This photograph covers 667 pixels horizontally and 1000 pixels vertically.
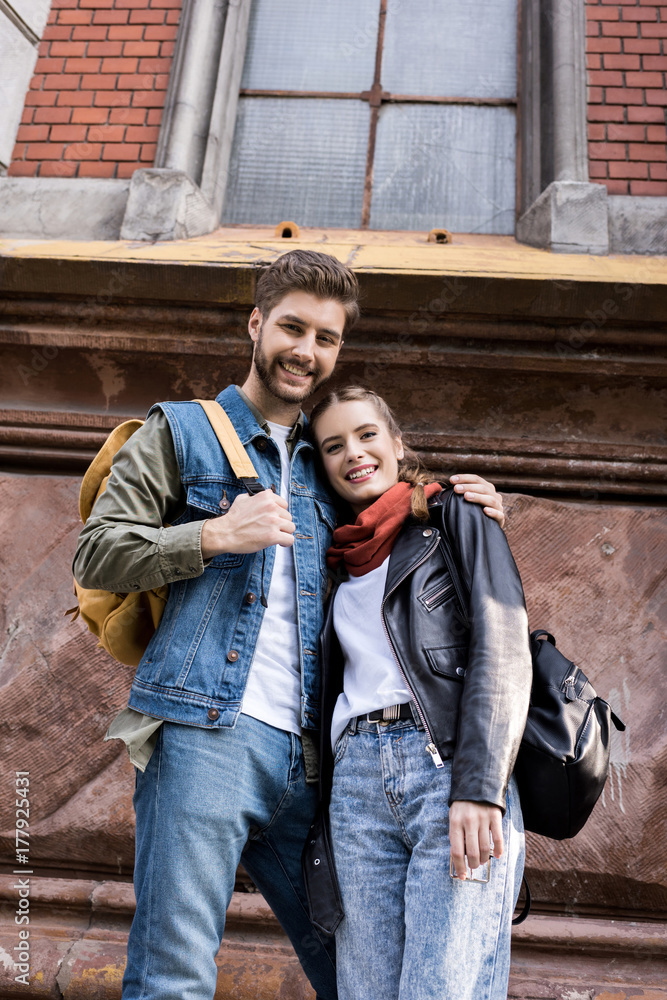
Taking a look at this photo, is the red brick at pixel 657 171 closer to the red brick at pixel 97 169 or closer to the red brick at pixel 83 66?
the red brick at pixel 97 169

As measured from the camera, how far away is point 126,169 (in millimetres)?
3600

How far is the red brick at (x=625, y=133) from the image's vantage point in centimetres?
343

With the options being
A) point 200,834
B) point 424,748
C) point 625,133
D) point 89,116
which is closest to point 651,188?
point 625,133

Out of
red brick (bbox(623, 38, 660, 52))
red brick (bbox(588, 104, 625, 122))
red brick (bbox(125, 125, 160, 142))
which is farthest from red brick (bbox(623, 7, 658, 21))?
→ red brick (bbox(125, 125, 160, 142))

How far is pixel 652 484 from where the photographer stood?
2.79m

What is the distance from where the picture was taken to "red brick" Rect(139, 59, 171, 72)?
3.75 metres

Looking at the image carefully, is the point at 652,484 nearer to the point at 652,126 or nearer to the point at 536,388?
the point at 536,388

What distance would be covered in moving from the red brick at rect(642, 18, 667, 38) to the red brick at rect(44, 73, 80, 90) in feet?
8.99

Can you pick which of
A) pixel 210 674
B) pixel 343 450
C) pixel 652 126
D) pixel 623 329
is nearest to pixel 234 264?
pixel 343 450

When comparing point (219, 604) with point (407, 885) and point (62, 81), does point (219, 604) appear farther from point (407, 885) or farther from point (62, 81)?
point (62, 81)

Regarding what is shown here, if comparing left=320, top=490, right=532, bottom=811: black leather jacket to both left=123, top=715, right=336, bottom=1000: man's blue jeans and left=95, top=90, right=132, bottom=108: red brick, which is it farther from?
left=95, top=90, right=132, bottom=108: red brick

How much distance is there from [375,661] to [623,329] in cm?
169

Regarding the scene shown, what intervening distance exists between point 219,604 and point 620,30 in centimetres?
349

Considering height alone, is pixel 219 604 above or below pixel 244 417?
below
